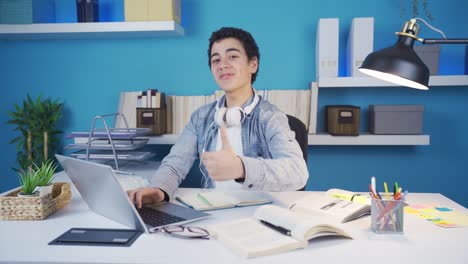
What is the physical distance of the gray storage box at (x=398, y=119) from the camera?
101 inches

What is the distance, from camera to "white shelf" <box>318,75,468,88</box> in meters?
2.53

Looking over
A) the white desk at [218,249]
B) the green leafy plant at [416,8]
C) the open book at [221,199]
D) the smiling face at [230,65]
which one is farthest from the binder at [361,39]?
the white desk at [218,249]

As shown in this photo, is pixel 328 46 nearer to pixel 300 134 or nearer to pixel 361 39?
pixel 361 39

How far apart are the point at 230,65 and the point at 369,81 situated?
1057 mm

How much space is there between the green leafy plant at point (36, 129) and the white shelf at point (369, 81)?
180 cm

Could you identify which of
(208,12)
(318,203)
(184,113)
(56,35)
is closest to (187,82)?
(184,113)

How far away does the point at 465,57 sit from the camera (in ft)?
8.91

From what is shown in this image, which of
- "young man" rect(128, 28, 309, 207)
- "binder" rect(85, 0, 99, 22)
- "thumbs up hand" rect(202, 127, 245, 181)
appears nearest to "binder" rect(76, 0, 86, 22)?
"binder" rect(85, 0, 99, 22)

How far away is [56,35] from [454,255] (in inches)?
104

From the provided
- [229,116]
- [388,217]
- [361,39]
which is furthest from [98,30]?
[388,217]

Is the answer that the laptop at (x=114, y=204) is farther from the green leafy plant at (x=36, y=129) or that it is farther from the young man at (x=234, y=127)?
the green leafy plant at (x=36, y=129)

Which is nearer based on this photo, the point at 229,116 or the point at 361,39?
the point at 229,116

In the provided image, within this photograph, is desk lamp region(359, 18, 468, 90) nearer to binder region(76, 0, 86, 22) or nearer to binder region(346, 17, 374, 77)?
binder region(346, 17, 374, 77)

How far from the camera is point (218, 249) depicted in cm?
102
